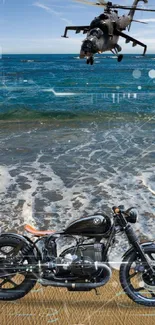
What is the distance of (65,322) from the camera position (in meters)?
4.90

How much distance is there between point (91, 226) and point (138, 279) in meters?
1.02

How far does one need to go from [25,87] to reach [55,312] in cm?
4837

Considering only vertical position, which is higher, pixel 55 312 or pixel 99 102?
pixel 55 312

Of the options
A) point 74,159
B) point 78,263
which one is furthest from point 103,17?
point 74,159

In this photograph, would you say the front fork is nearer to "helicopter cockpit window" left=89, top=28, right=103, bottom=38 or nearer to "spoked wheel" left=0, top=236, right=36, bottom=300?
"spoked wheel" left=0, top=236, right=36, bottom=300

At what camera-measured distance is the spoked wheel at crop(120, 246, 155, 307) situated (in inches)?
201

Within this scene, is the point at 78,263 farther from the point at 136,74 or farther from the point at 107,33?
the point at 136,74

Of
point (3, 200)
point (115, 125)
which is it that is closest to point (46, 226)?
point (3, 200)

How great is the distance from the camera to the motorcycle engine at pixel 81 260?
5.07m

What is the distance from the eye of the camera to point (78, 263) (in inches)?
201

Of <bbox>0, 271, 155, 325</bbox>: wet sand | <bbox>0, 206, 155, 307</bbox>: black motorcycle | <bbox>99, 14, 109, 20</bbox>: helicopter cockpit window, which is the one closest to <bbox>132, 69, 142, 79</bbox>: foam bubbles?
<bbox>0, 271, 155, 325</bbox>: wet sand

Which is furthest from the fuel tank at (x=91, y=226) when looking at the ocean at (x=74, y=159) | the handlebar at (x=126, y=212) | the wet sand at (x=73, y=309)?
the ocean at (x=74, y=159)

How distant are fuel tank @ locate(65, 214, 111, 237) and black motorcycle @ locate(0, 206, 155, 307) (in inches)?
0.5

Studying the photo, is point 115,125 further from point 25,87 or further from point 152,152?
point 25,87
